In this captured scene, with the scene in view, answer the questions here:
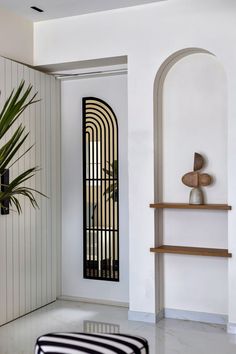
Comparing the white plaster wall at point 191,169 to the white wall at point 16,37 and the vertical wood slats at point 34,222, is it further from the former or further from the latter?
the white wall at point 16,37

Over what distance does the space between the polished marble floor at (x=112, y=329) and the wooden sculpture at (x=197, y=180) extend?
1.14 m

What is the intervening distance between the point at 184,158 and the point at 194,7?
1.36 meters

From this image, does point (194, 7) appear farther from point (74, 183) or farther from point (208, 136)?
point (74, 183)

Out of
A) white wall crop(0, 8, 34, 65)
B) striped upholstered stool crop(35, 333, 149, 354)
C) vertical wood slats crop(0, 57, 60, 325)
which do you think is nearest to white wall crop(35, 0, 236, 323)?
white wall crop(0, 8, 34, 65)

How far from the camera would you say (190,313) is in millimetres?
4395

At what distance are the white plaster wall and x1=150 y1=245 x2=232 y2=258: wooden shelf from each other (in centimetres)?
11

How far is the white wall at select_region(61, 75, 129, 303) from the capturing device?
497 cm

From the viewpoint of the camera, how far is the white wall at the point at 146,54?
13.2ft

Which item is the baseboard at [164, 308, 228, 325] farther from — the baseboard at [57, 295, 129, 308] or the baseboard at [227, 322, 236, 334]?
the baseboard at [57, 295, 129, 308]

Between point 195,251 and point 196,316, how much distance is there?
0.68 meters

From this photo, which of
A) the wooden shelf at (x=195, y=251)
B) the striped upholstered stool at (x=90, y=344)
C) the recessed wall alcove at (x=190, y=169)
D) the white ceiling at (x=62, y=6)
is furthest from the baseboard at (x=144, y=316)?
the white ceiling at (x=62, y=6)

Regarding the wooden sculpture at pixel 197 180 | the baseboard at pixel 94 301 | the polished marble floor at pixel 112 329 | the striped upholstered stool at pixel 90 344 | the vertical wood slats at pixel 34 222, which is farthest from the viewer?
the baseboard at pixel 94 301

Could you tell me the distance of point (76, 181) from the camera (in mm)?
5176

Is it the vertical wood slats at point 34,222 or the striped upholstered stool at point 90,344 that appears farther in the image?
the vertical wood slats at point 34,222
